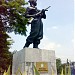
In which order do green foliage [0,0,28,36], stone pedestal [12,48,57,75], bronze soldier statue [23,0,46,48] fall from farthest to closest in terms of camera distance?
1. green foliage [0,0,28,36]
2. bronze soldier statue [23,0,46,48]
3. stone pedestal [12,48,57,75]

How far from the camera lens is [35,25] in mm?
9812

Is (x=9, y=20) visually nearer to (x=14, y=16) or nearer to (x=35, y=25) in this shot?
(x=14, y=16)

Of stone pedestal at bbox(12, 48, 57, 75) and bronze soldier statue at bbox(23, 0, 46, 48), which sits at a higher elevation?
→ bronze soldier statue at bbox(23, 0, 46, 48)

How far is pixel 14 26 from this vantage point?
17953 millimetres

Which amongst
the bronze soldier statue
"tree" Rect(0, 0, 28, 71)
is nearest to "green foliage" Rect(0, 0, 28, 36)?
"tree" Rect(0, 0, 28, 71)

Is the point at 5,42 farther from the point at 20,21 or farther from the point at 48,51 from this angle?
the point at 48,51

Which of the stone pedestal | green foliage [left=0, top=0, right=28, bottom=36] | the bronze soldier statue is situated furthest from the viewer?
green foliage [left=0, top=0, right=28, bottom=36]

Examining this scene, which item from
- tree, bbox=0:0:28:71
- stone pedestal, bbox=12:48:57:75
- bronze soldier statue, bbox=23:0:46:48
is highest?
tree, bbox=0:0:28:71

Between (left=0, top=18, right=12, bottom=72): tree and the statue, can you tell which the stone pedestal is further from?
(left=0, top=18, right=12, bottom=72): tree

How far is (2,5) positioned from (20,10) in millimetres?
1377

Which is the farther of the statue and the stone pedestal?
the statue

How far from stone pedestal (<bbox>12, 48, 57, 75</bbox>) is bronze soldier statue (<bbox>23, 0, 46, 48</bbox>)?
1.82 feet

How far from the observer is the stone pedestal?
29.1ft

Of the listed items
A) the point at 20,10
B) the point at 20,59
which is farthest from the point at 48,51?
the point at 20,10
